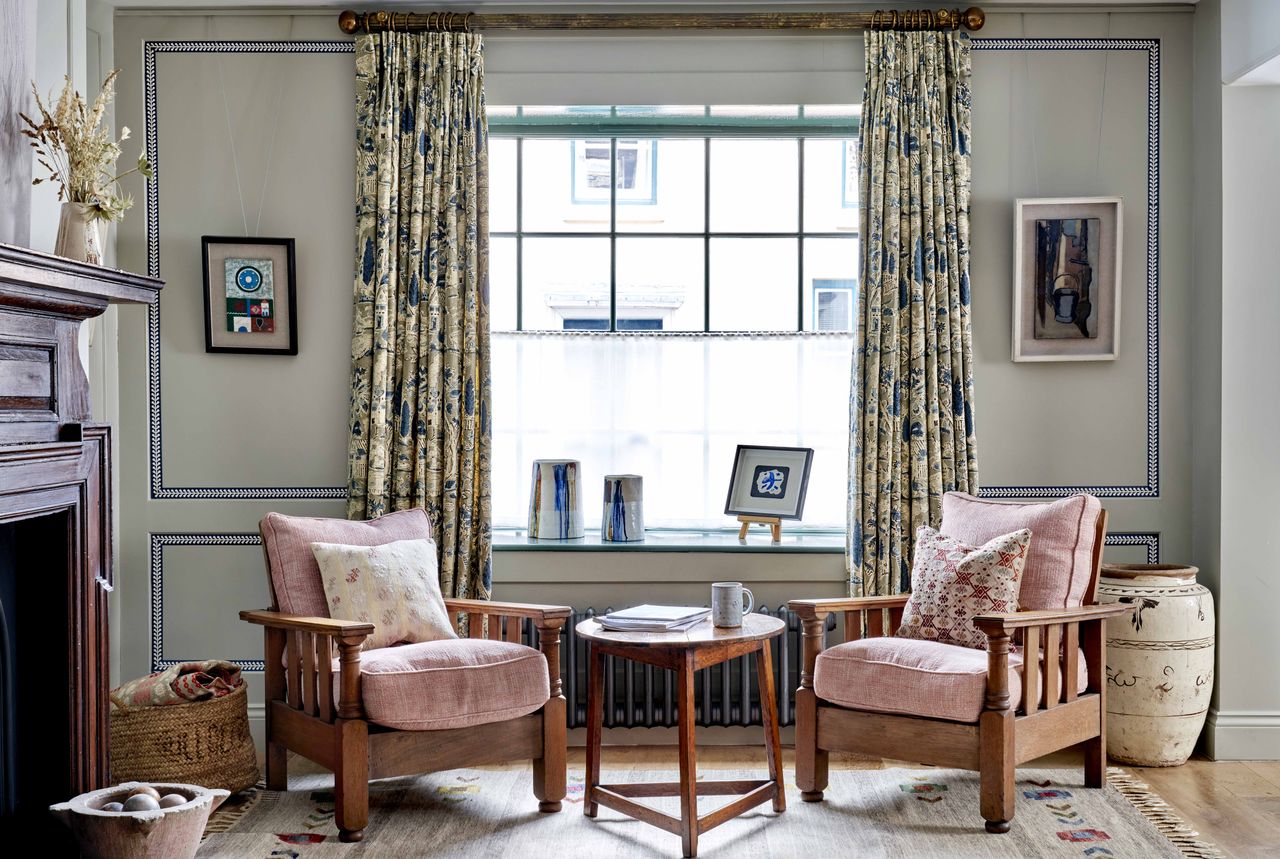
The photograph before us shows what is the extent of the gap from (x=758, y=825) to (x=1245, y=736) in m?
1.91

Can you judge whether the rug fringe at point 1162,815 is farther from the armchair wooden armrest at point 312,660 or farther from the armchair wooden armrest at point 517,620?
the armchair wooden armrest at point 312,660

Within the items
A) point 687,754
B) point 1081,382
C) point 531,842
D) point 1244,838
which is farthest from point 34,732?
point 1081,382

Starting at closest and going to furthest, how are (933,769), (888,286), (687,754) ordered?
(687,754) → (933,769) → (888,286)

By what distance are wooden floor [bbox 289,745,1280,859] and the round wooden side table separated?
51 cm

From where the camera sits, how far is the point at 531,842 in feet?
9.66

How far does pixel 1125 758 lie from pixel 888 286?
184cm

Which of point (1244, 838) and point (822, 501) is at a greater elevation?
point (822, 501)

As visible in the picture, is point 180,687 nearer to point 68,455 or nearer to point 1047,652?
point 68,455

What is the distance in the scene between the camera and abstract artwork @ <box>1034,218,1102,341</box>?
388 cm

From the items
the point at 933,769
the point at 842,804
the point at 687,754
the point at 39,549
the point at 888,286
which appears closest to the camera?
the point at 39,549

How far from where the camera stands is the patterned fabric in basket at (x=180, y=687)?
10.5ft

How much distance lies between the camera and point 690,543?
392 centimetres

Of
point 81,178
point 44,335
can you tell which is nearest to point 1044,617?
point 44,335

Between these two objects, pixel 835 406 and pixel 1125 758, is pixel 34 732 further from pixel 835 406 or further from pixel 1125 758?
pixel 1125 758
